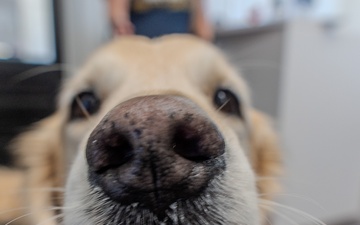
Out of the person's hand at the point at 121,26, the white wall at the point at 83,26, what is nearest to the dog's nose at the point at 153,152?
the person's hand at the point at 121,26

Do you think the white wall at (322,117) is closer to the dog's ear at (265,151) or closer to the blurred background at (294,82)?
the blurred background at (294,82)

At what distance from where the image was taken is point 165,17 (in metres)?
2.12

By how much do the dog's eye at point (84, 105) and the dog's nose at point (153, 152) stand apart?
53 cm

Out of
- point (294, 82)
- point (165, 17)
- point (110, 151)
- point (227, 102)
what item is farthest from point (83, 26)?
point (110, 151)

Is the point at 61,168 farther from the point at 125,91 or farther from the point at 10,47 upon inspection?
the point at 10,47

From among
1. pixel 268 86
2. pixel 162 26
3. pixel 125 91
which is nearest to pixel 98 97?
pixel 125 91

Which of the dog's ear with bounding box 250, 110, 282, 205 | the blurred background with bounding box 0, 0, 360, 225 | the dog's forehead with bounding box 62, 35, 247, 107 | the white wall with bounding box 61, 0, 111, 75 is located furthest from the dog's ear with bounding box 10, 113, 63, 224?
the white wall with bounding box 61, 0, 111, 75

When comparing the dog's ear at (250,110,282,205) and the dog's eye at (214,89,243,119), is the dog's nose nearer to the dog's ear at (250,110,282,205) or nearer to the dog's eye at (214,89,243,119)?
the dog's eye at (214,89,243,119)

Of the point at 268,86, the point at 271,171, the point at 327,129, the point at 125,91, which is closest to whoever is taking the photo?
the point at 125,91

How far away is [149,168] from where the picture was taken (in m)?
0.59

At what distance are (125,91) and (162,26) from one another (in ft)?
3.55

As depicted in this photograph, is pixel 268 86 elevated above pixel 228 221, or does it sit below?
above

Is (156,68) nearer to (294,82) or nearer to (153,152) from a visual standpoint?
(153,152)

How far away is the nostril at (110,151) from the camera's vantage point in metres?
0.60
